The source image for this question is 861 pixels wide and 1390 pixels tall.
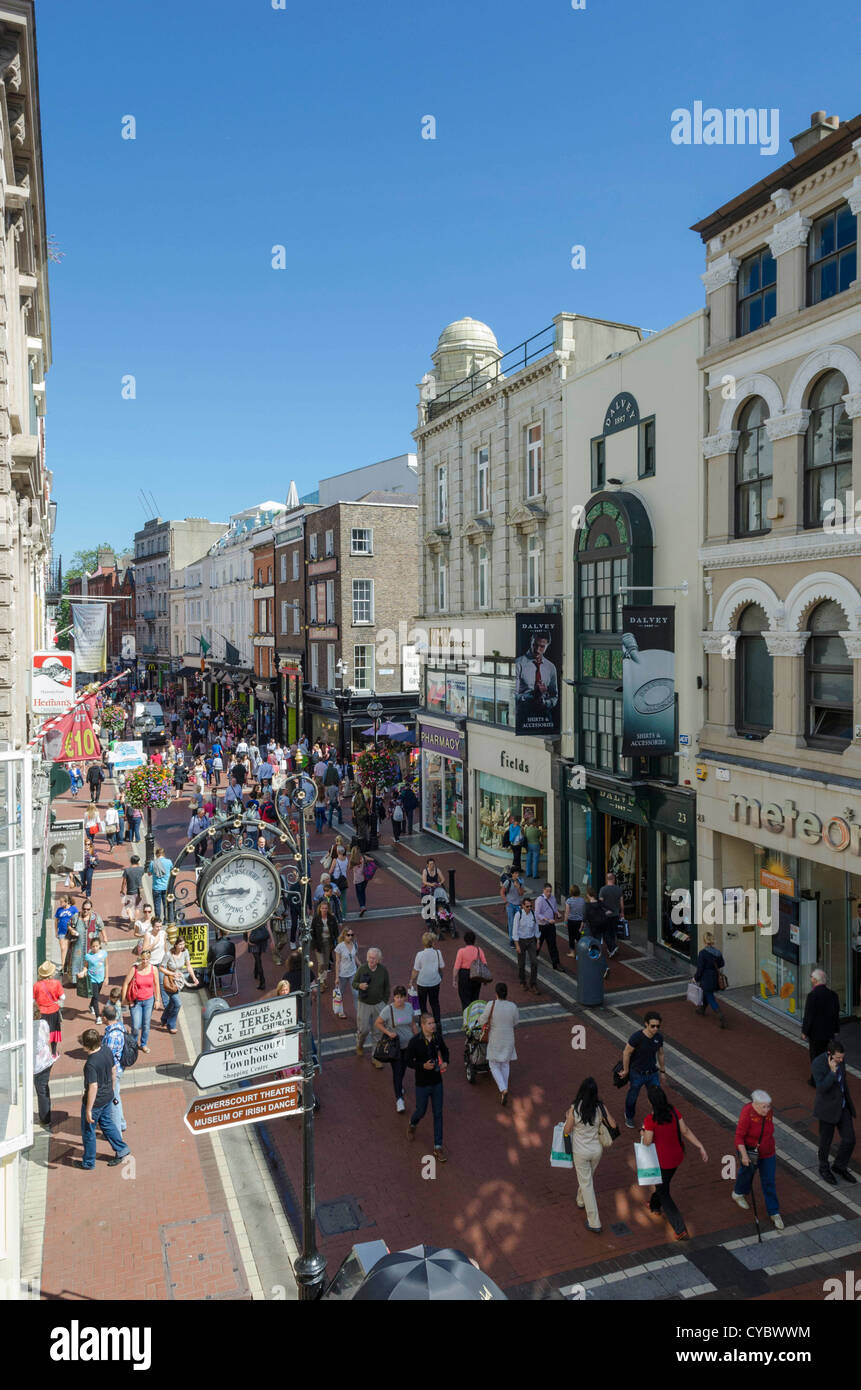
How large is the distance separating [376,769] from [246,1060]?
19157 millimetres

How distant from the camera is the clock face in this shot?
8648 millimetres

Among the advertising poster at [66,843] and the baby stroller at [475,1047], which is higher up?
the advertising poster at [66,843]

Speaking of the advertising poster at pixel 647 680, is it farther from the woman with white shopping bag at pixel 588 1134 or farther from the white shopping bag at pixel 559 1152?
the white shopping bag at pixel 559 1152

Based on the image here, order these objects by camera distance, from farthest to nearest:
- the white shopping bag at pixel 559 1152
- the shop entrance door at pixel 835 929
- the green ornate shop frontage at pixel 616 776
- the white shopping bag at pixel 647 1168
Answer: the green ornate shop frontage at pixel 616 776 → the shop entrance door at pixel 835 929 → the white shopping bag at pixel 559 1152 → the white shopping bag at pixel 647 1168

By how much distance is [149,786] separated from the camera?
22.6m

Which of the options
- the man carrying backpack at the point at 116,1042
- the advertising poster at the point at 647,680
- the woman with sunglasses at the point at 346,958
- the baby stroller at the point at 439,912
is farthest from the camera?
the baby stroller at the point at 439,912

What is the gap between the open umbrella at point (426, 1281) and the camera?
5836mm

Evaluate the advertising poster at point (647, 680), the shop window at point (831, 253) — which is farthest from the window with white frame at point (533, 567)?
the shop window at point (831, 253)

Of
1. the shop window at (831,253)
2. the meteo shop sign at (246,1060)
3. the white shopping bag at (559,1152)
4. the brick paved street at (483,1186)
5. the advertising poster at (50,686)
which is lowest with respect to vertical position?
the brick paved street at (483,1186)

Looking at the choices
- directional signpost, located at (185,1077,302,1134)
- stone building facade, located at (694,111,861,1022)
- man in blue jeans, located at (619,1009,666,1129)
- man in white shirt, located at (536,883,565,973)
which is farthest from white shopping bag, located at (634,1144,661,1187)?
man in white shirt, located at (536,883,565,973)

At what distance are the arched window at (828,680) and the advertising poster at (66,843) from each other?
15.1 meters

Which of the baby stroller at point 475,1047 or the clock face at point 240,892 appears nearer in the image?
the clock face at point 240,892
